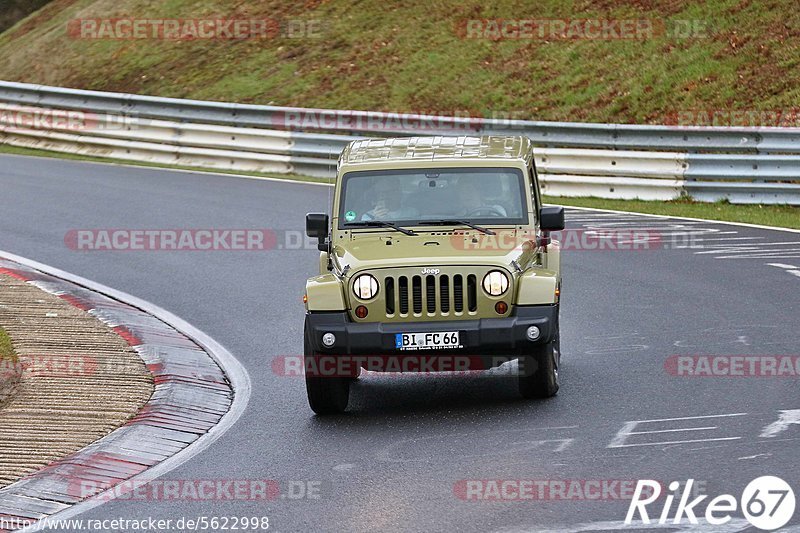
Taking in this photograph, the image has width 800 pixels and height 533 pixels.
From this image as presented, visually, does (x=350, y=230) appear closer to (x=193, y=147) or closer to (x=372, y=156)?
(x=372, y=156)

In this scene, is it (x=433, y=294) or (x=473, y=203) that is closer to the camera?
(x=433, y=294)

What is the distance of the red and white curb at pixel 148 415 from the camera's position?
818 cm

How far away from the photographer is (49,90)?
2758cm

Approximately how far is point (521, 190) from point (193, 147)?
15625 mm

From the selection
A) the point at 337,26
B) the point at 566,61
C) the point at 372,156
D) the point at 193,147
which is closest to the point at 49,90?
the point at 193,147

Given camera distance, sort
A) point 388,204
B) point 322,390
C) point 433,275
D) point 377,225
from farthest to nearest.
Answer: point 388,204, point 377,225, point 322,390, point 433,275

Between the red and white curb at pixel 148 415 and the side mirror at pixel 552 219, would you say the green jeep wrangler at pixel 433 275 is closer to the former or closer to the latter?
the side mirror at pixel 552 219

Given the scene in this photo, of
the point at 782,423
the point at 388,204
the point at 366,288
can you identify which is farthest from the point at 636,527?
the point at 388,204

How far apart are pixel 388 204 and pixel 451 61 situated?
60.8 ft

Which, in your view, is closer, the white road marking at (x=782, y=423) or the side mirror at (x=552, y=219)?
the white road marking at (x=782, y=423)

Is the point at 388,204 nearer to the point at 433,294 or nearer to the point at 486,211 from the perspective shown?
the point at 486,211

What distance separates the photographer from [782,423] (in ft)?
29.7

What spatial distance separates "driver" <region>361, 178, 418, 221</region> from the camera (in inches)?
423

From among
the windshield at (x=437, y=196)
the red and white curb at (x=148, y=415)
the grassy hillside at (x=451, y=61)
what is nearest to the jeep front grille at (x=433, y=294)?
the windshield at (x=437, y=196)
